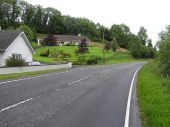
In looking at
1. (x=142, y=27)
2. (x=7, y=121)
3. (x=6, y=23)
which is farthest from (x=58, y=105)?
(x=142, y=27)

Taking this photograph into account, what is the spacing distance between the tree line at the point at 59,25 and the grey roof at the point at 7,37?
262 feet

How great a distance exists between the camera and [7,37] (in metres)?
48.6

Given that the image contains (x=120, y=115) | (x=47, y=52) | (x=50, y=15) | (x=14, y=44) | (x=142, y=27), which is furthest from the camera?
(x=142, y=27)

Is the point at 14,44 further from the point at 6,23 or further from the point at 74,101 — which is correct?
the point at 6,23

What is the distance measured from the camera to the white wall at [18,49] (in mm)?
46438

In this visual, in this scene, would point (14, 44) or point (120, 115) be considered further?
point (14, 44)

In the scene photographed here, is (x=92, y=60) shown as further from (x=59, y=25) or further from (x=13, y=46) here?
(x=59, y=25)

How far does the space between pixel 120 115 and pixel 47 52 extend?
293 feet

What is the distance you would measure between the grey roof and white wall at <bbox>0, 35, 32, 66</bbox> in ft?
1.78

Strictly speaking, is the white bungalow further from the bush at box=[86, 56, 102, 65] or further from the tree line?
the tree line

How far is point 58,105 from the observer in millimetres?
13844

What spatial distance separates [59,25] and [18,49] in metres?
113

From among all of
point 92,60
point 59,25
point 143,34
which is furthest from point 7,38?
point 143,34

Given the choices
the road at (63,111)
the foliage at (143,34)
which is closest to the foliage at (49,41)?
the foliage at (143,34)
